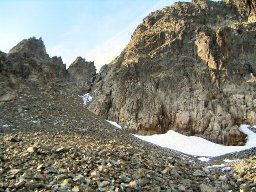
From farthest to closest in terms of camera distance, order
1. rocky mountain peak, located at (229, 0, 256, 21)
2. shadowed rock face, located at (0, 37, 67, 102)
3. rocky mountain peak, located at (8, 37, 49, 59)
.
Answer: rocky mountain peak, located at (229, 0, 256, 21) → rocky mountain peak, located at (8, 37, 49, 59) → shadowed rock face, located at (0, 37, 67, 102)

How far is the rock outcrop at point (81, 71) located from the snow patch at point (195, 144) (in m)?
45.0

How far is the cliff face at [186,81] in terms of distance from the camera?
69750 mm

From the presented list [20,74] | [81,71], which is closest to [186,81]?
[20,74]

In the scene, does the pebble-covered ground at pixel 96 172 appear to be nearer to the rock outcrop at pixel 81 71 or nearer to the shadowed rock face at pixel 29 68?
the shadowed rock face at pixel 29 68

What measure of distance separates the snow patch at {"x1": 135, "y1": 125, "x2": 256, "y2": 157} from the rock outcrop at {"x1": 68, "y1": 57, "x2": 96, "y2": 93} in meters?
45.0

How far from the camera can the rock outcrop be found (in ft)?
357

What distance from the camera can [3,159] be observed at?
658 inches

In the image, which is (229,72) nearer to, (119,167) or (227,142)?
(227,142)

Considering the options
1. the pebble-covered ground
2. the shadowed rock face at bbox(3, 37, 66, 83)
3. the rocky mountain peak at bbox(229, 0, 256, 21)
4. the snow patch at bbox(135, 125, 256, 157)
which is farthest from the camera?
the rocky mountain peak at bbox(229, 0, 256, 21)

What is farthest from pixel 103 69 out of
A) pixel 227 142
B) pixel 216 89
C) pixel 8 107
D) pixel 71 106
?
pixel 8 107

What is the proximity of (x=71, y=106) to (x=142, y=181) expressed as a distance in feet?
104

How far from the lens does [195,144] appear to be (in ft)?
208

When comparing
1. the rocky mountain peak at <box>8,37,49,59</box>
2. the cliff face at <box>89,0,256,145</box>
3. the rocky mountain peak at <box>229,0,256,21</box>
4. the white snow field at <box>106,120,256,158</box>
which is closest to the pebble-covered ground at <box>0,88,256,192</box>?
the white snow field at <box>106,120,256,158</box>

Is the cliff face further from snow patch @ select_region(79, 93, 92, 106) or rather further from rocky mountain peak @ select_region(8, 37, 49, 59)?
rocky mountain peak @ select_region(8, 37, 49, 59)
